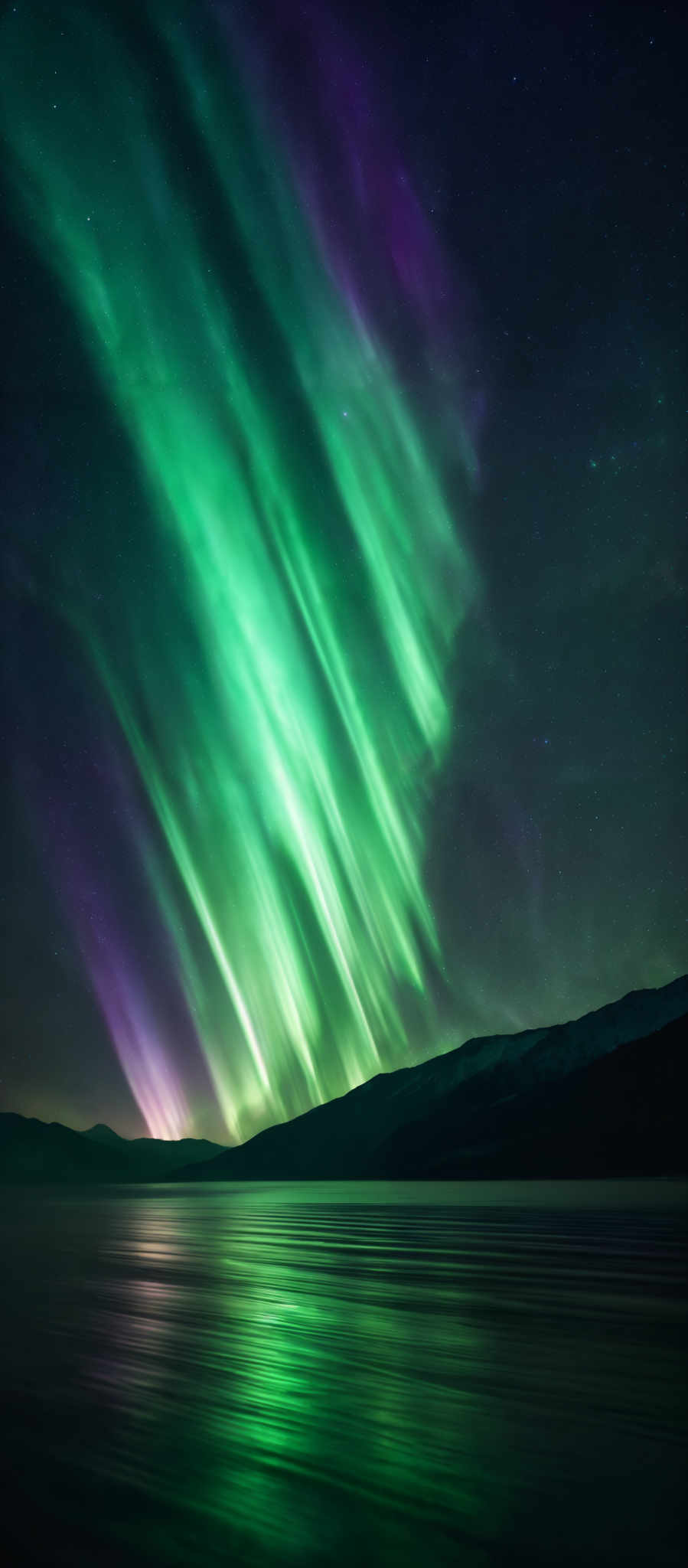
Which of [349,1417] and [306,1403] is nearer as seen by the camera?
[349,1417]

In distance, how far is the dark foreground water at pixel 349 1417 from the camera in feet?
17.7

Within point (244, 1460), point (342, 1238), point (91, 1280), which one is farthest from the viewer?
point (342, 1238)

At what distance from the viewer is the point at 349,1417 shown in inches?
315

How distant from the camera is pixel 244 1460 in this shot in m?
6.93

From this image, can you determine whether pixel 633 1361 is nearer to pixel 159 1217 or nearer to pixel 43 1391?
pixel 43 1391

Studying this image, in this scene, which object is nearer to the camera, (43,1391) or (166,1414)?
(166,1414)

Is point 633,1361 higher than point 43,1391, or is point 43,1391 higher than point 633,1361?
point 43,1391

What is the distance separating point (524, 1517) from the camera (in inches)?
222

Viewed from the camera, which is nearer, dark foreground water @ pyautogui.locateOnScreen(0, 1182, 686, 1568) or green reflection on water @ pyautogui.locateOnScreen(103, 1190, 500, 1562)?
dark foreground water @ pyautogui.locateOnScreen(0, 1182, 686, 1568)

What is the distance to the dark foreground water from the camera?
541 cm

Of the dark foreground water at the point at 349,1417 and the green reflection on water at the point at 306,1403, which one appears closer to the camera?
the dark foreground water at the point at 349,1417

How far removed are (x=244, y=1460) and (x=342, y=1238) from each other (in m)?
24.7

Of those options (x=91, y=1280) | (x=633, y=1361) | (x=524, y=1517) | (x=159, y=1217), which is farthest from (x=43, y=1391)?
(x=159, y=1217)

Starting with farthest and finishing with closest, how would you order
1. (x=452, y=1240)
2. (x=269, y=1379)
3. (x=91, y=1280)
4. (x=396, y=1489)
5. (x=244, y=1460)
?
(x=452, y=1240) < (x=91, y=1280) < (x=269, y=1379) < (x=244, y=1460) < (x=396, y=1489)
